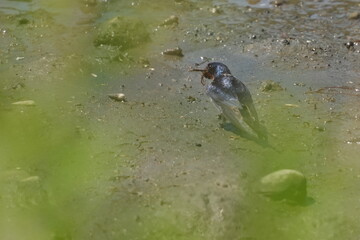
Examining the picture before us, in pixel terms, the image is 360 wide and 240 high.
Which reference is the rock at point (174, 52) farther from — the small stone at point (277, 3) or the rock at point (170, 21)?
the small stone at point (277, 3)

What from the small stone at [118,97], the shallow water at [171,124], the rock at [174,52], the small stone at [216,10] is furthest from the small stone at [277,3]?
the small stone at [118,97]

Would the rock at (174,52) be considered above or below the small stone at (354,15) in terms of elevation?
below

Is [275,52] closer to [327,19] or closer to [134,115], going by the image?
[327,19]

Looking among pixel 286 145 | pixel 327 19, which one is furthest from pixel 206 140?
pixel 327 19

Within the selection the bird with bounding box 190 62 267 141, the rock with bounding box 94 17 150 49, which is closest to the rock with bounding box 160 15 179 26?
the rock with bounding box 94 17 150 49

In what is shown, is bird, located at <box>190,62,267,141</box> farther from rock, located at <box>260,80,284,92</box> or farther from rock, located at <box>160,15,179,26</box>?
rock, located at <box>160,15,179,26</box>

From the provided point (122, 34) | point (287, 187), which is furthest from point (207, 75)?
point (287, 187)
